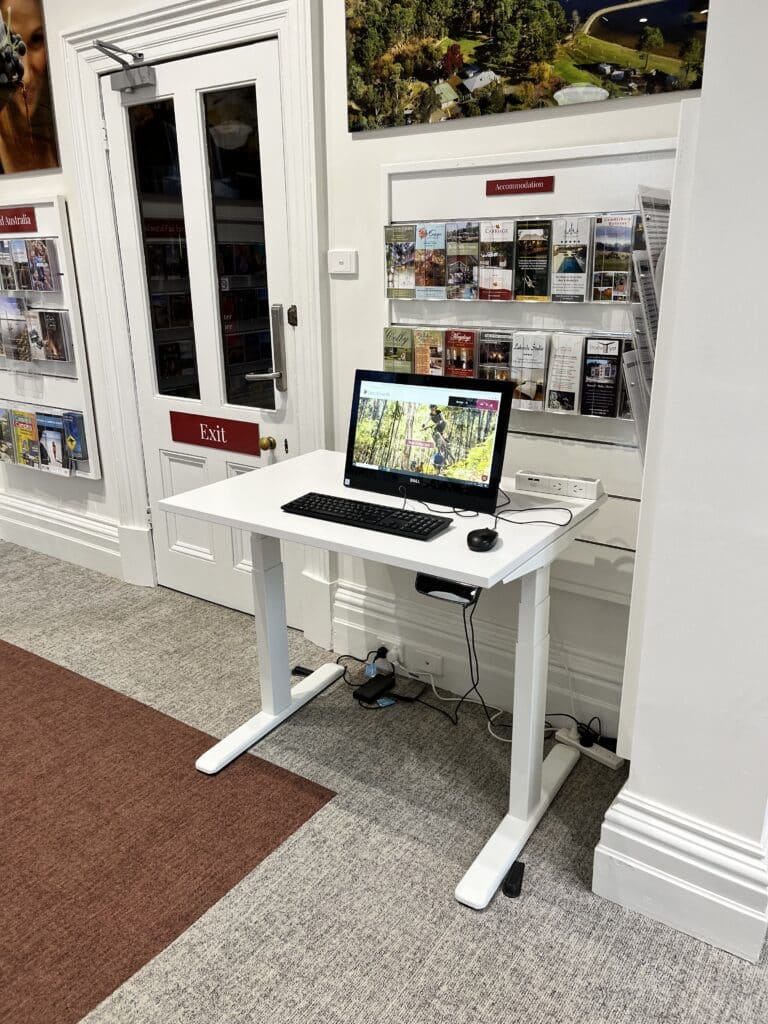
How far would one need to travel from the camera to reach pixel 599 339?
205 centimetres

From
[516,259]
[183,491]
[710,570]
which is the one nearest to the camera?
[710,570]

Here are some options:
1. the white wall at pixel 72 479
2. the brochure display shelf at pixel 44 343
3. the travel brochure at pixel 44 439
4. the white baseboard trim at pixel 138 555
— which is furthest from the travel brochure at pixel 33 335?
the white baseboard trim at pixel 138 555

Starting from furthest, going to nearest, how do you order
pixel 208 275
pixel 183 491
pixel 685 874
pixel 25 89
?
pixel 183 491
pixel 25 89
pixel 208 275
pixel 685 874

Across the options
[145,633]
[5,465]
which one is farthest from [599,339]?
[5,465]

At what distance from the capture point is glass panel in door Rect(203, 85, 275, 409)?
104 inches

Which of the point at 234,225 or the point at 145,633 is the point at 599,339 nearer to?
the point at 234,225

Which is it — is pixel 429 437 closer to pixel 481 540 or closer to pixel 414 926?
pixel 481 540

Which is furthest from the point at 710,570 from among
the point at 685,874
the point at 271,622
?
the point at 271,622

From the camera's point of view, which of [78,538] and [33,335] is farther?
[78,538]

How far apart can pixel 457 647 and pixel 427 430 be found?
89 cm

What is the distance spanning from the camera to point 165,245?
2.98 m

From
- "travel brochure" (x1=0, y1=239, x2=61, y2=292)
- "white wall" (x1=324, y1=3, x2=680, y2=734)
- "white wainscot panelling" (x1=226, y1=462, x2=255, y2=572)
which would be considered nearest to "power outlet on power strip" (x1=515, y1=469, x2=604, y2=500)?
"white wall" (x1=324, y1=3, x2=680, y2=734)

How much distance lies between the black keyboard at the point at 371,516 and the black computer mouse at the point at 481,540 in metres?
0.11

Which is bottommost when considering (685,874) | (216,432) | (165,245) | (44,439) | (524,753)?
(685,874)
